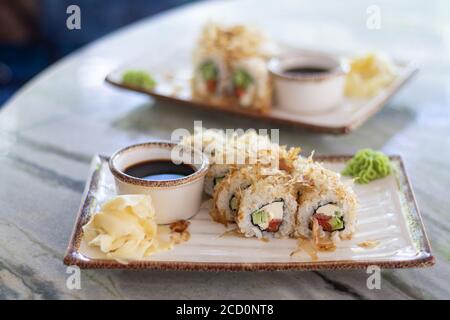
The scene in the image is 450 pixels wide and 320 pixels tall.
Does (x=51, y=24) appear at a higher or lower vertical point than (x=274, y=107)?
lower

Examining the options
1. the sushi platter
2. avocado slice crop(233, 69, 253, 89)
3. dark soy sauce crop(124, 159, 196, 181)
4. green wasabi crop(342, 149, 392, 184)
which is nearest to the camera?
dark soy sauce crop(124, 159, 196, 181)

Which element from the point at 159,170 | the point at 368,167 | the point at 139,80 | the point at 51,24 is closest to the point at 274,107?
the point at 139,80

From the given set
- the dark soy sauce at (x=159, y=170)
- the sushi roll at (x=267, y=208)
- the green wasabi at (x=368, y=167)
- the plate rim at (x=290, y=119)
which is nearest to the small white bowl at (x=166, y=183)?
the dark soy sauce at (x=159, y=170)

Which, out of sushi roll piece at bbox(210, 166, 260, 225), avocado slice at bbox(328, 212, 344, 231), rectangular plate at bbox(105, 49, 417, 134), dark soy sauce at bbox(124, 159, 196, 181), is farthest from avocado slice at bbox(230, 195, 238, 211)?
rectangular plate at bbox(105, 49, 417, 134)

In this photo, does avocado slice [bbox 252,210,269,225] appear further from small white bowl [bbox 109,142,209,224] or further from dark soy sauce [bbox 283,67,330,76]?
dark soy sauce [bbox 283,67,330,76]

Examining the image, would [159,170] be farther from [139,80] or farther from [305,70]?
[305,70]

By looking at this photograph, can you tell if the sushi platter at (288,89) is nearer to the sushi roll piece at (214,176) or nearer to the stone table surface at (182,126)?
the stone table surface at (182,126)
